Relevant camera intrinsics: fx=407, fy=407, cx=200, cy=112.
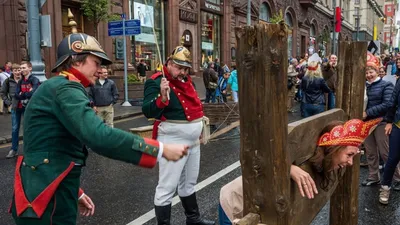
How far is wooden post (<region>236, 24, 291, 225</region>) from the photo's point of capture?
2.05m

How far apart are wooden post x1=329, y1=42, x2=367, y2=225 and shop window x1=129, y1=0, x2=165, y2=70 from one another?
1522cm

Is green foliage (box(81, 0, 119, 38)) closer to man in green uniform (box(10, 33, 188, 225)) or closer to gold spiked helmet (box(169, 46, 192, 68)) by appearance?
gold spiked helmet (box(169, 46, 192, 68))

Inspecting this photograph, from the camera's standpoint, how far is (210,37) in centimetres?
2600

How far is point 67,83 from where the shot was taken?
2080mm

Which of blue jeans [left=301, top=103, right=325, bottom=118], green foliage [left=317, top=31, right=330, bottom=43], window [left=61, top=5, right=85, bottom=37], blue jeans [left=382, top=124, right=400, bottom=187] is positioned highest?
green foliage [left=317, top=31, right=330, bottom=43]

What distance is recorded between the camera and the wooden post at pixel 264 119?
6.72 ft

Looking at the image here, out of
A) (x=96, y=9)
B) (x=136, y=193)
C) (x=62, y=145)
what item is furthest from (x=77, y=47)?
(x=96, y=9)

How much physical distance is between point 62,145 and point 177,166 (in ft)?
5.63

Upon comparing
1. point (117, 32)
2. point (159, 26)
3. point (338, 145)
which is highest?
point (159, 26)

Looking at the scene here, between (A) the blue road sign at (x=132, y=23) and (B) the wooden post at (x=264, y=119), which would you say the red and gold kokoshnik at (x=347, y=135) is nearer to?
(B) the wooden post at (x=264, y=119)

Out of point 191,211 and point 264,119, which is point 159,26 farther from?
point 264,119

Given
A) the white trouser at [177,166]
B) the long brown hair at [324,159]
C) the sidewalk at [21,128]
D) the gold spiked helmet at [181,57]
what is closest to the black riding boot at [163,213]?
the white trouser at [177,166]

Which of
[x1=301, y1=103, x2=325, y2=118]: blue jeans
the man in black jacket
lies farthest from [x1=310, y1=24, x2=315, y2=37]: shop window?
the man in black jacket

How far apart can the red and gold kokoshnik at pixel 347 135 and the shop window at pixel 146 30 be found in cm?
1618
